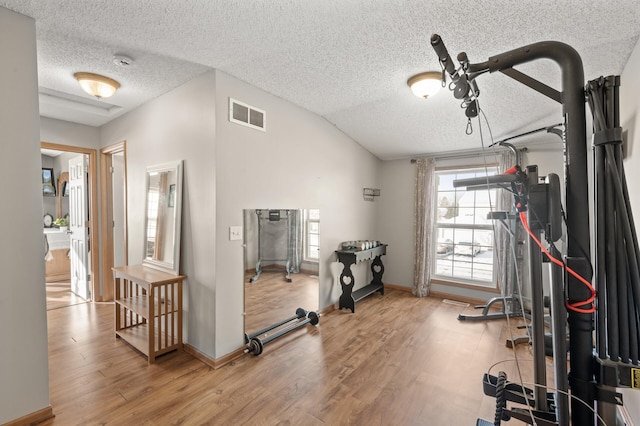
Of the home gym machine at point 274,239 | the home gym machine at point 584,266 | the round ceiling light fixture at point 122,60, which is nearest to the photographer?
the home gym machine at point 584,266

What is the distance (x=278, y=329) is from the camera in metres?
3.10

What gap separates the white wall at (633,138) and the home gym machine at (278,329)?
2483 millimetres

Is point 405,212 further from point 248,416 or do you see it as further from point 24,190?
point 24,190

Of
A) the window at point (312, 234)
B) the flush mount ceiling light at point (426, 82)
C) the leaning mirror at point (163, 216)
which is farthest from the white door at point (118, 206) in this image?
the flush mount ceiling light at point (426, 82)

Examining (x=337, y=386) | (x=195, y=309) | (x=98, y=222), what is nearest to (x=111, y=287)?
(x=98, y=222)

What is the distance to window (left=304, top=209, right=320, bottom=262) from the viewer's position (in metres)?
3.43

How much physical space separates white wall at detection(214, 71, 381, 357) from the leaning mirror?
1.81 feet

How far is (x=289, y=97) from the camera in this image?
3035 mm

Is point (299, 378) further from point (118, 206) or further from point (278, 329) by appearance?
point (118, 206)

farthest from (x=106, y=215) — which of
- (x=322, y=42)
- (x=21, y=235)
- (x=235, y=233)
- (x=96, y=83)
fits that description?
(x=322, y=42)

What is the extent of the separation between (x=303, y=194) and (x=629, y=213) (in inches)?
106

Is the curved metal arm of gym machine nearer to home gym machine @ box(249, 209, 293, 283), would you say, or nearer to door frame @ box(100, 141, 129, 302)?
home gym machine @ box(249, 209, 293, 283)

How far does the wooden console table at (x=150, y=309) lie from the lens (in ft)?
8.23

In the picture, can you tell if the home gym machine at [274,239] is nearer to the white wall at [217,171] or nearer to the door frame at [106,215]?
the white wall at [217,171]
